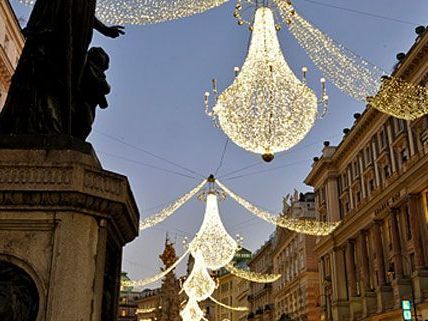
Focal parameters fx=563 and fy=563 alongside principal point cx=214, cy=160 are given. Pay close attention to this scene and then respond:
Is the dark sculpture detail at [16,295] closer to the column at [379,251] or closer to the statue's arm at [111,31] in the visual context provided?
the statue's arm at [111,31]

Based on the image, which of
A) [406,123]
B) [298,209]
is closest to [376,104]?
[406,123]

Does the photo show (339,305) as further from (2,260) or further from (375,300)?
(2,260)

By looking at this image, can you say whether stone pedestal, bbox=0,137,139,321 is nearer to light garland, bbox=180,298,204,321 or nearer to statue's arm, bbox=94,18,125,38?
statue's arm, bbox=94,18,125,38

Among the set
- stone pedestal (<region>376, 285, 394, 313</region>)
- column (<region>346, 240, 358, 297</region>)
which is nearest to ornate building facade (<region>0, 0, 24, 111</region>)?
stone pedestal (<region>376, 285, 394, 313</region>)

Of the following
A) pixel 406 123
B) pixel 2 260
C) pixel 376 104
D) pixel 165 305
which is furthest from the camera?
pixel 165 305

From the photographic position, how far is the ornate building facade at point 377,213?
3341 cm

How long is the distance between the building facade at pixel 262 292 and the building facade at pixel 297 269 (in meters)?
3.35

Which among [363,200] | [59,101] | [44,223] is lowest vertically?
[44,223]

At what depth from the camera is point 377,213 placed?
133 ft

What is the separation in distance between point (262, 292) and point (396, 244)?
48.8 meters

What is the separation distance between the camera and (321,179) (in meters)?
54.5

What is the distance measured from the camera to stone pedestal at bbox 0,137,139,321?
5004 millimetres

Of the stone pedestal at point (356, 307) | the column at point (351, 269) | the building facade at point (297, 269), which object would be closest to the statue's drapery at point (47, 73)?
the stone pedestal at point (356, 307)

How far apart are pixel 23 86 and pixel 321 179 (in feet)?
164
